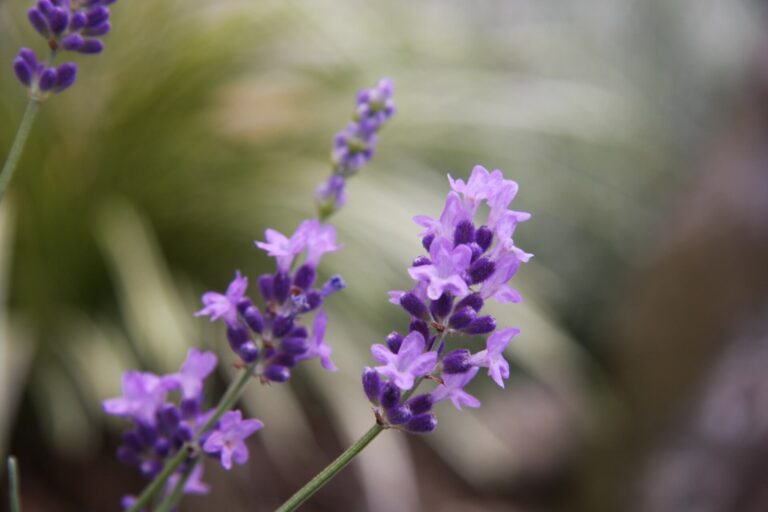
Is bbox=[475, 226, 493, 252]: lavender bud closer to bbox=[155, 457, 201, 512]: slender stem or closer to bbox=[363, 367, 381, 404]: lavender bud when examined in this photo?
bbox=[363, 367, 381, 404]: lavender bud

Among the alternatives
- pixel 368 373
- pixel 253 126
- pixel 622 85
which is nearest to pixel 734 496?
pixel 253 126

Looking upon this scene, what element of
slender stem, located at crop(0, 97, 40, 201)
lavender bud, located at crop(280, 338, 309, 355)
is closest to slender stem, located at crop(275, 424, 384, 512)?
lavender bud, located at crop(280, 338, 309, 355)

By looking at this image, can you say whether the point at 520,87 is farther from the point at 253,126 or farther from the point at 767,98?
the point at 253,126

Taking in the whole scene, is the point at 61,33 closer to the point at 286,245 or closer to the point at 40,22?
the point at 40,22

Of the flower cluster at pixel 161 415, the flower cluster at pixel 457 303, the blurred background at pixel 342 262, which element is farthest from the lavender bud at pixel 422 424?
the blurred background at pixel 342 262

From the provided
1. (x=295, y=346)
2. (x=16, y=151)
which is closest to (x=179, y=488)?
(x=295, y=346)

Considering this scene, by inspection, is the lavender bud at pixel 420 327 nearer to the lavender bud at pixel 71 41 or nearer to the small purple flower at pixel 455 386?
the small purple flower at pixel 455 386
